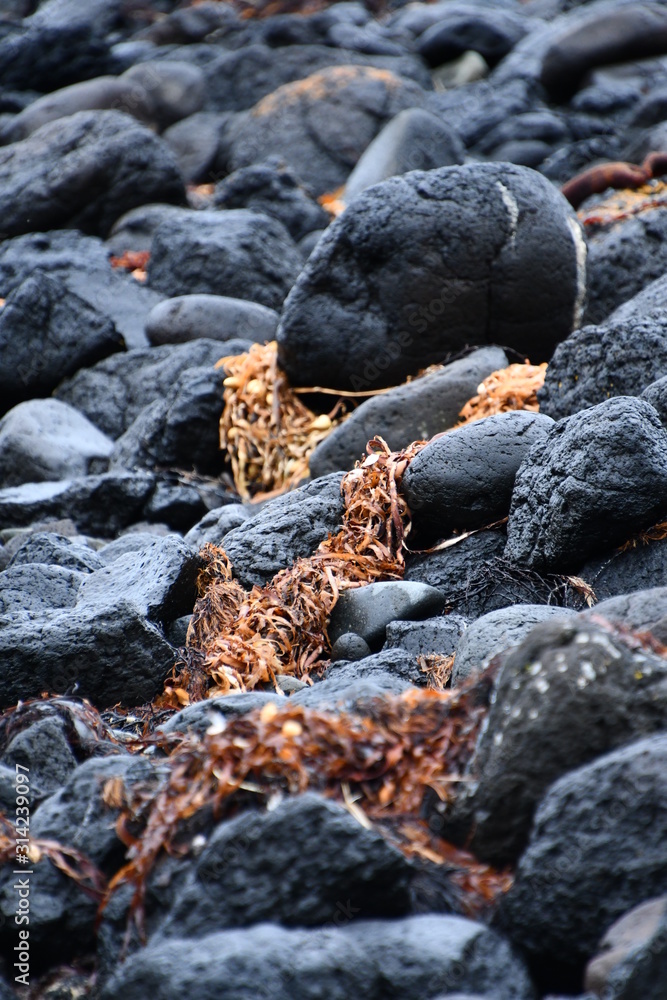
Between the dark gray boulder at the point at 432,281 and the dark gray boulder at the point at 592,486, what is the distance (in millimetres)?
2440

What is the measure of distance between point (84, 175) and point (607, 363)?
828 centimetres

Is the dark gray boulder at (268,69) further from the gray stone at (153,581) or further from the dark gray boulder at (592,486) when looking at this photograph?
the dark gray boulder at (592,486)

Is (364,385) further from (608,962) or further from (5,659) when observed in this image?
(608,962)

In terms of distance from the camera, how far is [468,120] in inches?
627

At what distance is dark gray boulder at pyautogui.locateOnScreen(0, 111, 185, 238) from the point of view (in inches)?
464

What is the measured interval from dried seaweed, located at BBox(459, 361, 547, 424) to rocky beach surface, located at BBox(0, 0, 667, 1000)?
0.06ft

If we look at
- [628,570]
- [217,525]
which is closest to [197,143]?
[217,525]

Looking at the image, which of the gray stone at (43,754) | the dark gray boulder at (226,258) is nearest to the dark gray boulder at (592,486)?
the gray stone at (43,754)

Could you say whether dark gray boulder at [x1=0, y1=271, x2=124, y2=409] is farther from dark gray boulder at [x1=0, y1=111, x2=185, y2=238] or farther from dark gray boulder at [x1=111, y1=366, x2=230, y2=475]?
dark gray boulder at [x1=0, y1=111, x2=185, y2=238]

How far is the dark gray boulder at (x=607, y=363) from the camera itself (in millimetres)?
4891

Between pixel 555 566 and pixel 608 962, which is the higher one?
pixel 608 962

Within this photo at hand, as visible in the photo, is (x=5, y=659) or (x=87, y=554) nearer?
(x=5, y=659)

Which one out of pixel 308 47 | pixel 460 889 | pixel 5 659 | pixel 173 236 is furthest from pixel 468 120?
pixel 460 889

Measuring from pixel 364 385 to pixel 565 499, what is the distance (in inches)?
112
